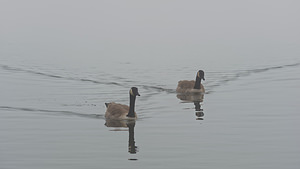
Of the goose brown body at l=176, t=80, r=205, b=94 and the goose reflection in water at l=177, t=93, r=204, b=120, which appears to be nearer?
the goose reflection in water at l=177, t=93, r=204, b=120

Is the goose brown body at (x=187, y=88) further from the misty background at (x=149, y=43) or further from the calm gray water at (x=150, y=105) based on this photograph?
the misty background at (x=149, y=43)

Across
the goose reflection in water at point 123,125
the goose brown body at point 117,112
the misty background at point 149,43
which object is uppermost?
the misty background at point 149,43

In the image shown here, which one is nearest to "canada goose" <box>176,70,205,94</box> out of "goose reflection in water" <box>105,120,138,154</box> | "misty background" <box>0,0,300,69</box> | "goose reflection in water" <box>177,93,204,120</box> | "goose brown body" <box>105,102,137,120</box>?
"goose reflection in water" <box>177,93,204,120</box>

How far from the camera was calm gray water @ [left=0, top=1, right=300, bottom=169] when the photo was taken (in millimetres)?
21547

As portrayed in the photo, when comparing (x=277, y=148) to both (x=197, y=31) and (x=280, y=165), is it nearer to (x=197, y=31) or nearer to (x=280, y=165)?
(x=280, y=165)

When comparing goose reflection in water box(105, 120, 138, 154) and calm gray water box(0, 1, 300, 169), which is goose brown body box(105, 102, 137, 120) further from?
calm gray water box(0, 1, 300, 169)

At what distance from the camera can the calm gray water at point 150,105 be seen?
2155 cm

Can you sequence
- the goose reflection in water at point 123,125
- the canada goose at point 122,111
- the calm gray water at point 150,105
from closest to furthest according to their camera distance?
the calm gray water at point 150,105
the goose reflection in water at point 123,125
the canada goose at point 122,111

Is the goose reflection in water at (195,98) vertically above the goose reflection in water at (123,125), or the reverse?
the goose reflection in water at (195,98)

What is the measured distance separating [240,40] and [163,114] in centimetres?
5407

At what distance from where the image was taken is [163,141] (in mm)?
23781

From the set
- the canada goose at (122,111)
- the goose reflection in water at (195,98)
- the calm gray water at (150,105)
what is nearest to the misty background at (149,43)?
the calm gray water at (150,105)

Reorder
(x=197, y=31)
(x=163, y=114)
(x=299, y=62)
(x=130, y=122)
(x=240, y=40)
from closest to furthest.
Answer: (x=130, y=122)
(x=163, y=114)
(x=299, y=62)
(x=240, y=40)
(x=197, y=31)

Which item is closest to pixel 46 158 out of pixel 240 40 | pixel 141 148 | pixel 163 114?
pixel 141 148
